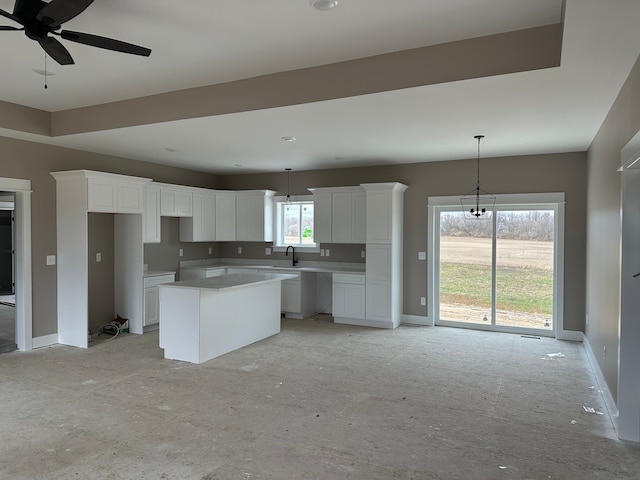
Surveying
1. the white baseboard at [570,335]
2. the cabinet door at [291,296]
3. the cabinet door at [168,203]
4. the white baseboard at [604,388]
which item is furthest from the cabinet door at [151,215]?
the white baseboard at [570,335]

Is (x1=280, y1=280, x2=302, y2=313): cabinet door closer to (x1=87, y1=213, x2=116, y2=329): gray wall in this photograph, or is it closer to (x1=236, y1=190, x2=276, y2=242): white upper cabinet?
(x1=236, y1=190, x2=276, y2=242): white upper cabinet

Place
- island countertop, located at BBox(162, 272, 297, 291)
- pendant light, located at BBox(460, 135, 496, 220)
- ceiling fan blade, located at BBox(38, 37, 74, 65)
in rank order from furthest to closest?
pendant light, located at BBox(460, 135, 496, 220)
island countertop, located at BBox(162, 272, 297, 291)
ceiling fan blade, located at BBox(38, 37, 74, 65)

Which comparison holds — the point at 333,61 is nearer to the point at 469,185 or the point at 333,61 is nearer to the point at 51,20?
the point at 51,20

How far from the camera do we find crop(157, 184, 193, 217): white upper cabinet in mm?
6652

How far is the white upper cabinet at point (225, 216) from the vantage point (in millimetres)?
7883

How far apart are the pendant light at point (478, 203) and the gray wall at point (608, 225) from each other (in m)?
1.38

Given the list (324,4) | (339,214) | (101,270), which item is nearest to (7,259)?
(101,270)

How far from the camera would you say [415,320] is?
22.6 feet

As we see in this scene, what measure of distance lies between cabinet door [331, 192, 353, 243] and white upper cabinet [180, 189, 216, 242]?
2.21m

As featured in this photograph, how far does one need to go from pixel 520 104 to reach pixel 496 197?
2800 millimetres

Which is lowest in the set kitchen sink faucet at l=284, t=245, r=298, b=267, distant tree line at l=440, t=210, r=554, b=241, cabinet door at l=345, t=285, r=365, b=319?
cabinet door at l=345, t=285, r=365, b=319

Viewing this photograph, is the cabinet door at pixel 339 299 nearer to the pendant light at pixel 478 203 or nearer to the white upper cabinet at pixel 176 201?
the pendant light at pixel 478 203

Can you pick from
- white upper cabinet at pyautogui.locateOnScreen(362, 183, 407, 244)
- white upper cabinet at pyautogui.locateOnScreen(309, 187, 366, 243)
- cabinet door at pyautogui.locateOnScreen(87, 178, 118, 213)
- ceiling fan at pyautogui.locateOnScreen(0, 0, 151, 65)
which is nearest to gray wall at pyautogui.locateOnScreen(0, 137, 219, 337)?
cabinet door at pyautogui.locateOnScreen(87, 178, 118, 213)

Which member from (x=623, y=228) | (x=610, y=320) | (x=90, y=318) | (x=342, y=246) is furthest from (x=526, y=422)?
(x=90, y=318)
